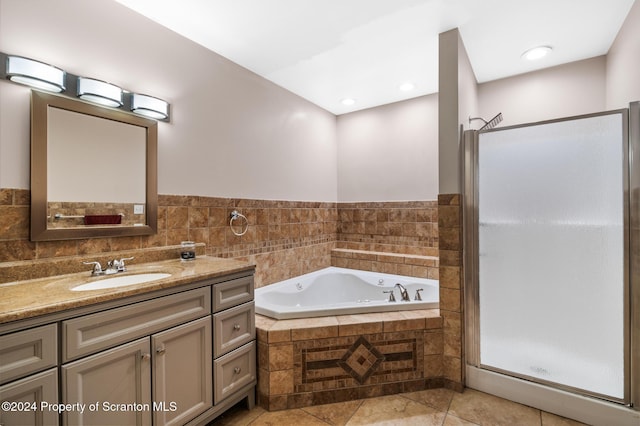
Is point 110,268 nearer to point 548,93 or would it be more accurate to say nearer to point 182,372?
point 182,372

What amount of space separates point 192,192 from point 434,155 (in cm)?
240

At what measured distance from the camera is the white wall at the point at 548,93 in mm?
2414

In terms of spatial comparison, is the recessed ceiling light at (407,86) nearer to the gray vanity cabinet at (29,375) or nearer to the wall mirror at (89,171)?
the wall mirror at (89,171)

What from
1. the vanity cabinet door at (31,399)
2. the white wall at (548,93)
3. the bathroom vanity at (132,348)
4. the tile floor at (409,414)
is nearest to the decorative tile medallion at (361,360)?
the tile floor at (409,414)

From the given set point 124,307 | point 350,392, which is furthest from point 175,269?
point 350,392

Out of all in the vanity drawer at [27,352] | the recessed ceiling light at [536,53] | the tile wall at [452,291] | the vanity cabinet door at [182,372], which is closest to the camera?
the vanity drawer at [27,352]

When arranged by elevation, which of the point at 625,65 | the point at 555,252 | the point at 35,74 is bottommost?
the point at 555,252

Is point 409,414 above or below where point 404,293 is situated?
below

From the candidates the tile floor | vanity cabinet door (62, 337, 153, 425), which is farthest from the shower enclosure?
vanity cabinet door (62, 337, 153, 425)

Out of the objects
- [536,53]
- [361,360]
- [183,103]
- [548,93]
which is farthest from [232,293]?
[548,93]

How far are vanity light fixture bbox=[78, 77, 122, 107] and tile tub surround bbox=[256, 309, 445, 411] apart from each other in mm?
1641

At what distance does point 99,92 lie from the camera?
5.53 ft

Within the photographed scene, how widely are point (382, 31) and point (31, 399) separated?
262 centimetres

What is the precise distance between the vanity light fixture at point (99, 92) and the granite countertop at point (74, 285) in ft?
3.24
